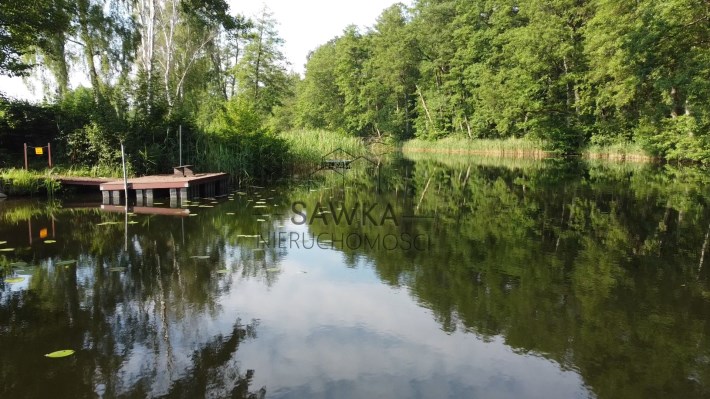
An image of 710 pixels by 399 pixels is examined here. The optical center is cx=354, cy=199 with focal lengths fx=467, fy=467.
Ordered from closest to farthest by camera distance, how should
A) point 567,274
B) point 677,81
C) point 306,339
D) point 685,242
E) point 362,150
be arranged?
1. point 306,339
2. point 567,274
3. point 685,242
4. point 677,81
5. point 362,150

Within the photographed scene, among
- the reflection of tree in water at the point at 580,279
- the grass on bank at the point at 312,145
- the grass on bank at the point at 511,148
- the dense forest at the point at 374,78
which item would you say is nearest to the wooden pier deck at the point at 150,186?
the dense forest at the point at 374,78

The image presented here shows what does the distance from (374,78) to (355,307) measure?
4754cm

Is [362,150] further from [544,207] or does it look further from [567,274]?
[567,274]

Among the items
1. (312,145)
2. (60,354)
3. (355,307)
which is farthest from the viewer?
(312,145)

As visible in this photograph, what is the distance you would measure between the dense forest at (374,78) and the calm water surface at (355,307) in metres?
6.95

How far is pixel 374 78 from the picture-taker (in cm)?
5012

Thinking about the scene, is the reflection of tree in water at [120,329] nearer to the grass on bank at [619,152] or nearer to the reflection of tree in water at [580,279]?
the reflection of tree in water at [580,279]

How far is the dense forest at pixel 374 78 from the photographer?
15312mm

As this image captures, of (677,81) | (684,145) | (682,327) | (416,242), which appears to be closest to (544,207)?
(416,242)

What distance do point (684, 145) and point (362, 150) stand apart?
17982 mm

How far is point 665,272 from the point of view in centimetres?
577

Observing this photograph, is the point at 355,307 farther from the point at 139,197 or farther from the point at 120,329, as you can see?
the point at 139,197

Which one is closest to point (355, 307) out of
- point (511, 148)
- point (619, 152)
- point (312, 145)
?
point (312, 145)

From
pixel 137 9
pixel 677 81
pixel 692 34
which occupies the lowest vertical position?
pixel 677 81
